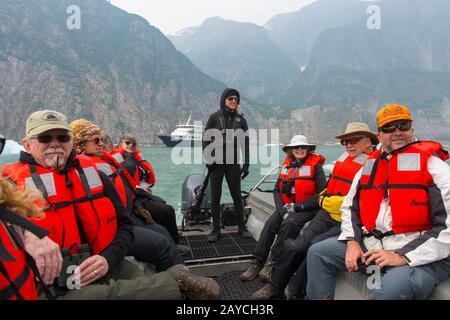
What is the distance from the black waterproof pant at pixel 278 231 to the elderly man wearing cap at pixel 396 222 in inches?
25.2

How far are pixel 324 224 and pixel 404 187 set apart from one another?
0.83 metres

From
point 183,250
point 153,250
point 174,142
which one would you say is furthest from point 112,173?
point 174,142

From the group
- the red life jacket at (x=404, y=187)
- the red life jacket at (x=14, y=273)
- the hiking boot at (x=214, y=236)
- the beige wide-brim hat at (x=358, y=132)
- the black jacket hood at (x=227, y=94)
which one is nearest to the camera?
the red life jacket at (x=14, y=273)

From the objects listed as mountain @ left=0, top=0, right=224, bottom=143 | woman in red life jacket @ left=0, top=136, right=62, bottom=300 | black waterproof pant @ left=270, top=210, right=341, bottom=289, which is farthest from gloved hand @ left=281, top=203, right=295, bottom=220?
mountain @ left=0, top=0, right=224, bottom=143

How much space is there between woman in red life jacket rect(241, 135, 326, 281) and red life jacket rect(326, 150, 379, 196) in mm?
326

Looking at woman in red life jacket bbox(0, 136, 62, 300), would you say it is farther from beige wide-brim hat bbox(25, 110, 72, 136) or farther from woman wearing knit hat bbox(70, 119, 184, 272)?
woman wearing knit hat bbox(70, 119, 184, 272)

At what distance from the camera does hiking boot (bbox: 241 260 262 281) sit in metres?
2.94

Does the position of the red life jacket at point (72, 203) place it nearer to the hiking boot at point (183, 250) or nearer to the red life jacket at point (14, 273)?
→ the red life jacket at point (14, 273)

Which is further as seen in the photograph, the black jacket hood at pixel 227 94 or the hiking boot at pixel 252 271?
the black jacket hood at pixel 227 94

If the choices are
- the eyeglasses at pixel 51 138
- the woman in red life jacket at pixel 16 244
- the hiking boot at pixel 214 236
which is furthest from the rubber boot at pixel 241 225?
the woman in red life jacket at pixel 16 244

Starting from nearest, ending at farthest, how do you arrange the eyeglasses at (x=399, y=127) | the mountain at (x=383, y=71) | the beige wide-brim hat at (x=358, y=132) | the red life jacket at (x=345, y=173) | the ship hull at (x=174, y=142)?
the eyeglasses at (x=399, y=127)
the red life jacket at (x=345, y=173)
the beige wide-brim hat at (x=358, y=132)
the ship hull at (x=174, y=142)
the mountain at (x=383, y=71)

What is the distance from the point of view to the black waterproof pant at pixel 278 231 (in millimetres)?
2854
